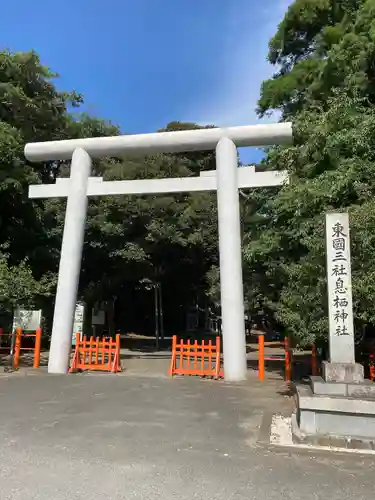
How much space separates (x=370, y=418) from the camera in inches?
220

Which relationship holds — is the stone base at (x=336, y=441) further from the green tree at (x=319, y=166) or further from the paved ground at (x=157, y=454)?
the green tree at (x=319, y=166)

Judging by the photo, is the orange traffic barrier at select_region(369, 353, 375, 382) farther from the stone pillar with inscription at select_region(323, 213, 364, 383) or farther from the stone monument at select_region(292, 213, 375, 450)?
the stone pillar with inscription at select_region(323, 213, 364, 383)

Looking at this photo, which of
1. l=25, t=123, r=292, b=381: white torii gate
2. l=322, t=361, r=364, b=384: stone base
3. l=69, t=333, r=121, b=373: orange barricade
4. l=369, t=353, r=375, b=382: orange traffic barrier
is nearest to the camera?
l=322, t=361, r=364, b=384: stone base

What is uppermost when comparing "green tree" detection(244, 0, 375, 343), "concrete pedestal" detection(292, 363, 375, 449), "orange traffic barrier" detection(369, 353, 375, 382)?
"green tree" detection(244, 0, 375, 343)

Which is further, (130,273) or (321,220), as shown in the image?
(130,273)

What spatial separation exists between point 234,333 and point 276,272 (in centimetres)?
189

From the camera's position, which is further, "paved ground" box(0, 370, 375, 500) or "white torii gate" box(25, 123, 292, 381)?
"white torii gate" box(25, 123, 292, 381)

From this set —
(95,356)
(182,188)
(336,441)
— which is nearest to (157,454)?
(336,441)

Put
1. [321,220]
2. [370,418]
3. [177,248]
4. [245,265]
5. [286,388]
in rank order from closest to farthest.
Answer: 1. [370,418]
2. [321,220]
3. [286,388]
4. [245,265]
5. [177,248]

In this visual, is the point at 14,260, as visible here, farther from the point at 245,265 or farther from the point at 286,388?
the point at 286,388

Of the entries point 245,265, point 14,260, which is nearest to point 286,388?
point 245,265

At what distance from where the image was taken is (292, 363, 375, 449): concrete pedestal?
557 centimetres

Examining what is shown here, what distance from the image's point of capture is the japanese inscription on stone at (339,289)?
6.12 m

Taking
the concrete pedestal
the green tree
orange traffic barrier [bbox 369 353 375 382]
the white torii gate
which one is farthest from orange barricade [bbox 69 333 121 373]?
the concrete pedestal
